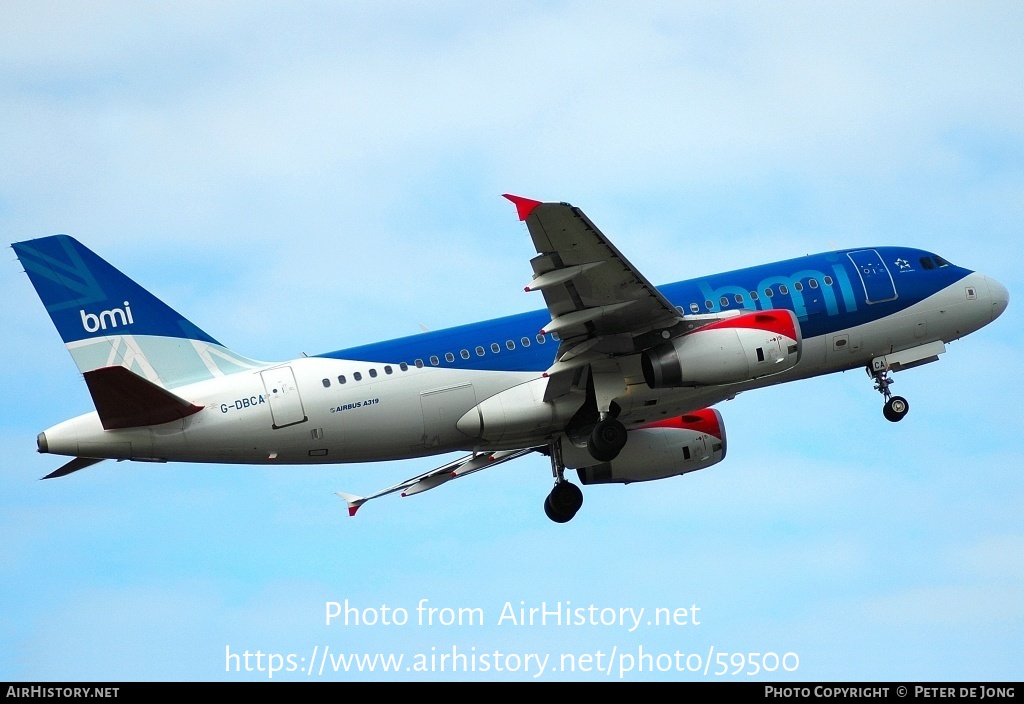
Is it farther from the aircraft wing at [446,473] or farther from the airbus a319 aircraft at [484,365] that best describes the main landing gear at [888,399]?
the aircraft wing at [446,473]

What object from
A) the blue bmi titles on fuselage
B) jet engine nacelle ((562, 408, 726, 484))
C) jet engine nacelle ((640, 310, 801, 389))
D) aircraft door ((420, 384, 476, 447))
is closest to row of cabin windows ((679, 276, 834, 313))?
the blue bmi titles on fuselage

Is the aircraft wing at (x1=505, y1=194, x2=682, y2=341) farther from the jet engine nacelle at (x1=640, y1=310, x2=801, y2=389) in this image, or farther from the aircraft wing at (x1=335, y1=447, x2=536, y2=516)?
the aircraft wing at (x1=335, y1=447, x2=536, y2=516)

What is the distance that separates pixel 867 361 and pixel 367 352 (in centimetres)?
1537

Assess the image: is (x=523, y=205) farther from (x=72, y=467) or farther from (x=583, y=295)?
(x=72, y=467)

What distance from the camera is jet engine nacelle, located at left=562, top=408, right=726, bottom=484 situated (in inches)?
1695

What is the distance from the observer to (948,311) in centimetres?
4253

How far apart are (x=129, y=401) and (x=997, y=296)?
2702cm

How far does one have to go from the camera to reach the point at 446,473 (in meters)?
43.3

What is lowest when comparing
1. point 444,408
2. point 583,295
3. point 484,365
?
point 444,408

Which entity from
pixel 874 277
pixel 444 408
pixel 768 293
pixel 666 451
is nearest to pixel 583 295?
pixel 444 408

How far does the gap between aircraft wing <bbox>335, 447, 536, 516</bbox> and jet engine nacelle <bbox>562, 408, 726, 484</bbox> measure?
2.50 metres

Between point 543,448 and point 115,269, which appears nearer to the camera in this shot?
point 115,269

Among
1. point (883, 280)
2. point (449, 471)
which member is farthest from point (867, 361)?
point (449, 471)

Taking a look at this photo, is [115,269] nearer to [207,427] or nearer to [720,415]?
[207,427]
